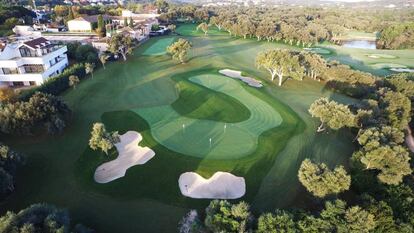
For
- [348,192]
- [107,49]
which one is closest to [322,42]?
[107,49]

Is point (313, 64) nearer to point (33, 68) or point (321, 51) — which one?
point (321, 51)

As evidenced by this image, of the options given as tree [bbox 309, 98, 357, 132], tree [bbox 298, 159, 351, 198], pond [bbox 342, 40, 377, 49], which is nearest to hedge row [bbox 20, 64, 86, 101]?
tree [bbox 298, 159, 351, 198]

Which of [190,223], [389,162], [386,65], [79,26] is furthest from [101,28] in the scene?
[386,65]

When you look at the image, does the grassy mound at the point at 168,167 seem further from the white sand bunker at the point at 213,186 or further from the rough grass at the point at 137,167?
the white sand bunker at the point at 213,186

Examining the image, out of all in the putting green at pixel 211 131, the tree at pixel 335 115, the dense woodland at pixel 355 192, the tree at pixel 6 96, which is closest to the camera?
the dense woodland at pixel 355 192

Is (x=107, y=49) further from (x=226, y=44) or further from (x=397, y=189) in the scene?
(x=397, y=189)

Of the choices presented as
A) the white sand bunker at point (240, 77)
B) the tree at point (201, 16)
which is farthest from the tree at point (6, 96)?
the tree at point (201, 16)
